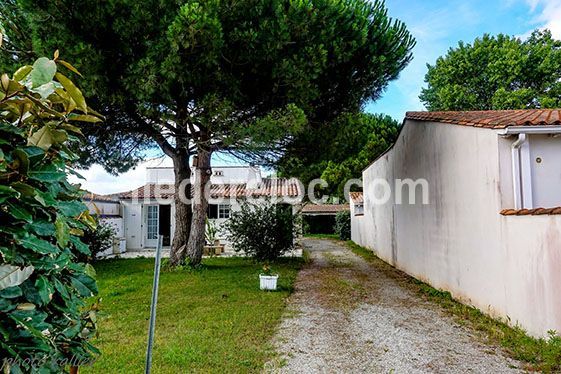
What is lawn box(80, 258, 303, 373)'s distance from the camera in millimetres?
4566

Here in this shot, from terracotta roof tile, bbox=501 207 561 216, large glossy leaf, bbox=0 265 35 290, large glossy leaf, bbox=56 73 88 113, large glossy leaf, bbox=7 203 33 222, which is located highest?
large glossy leaf, bbox=56 73 88 113

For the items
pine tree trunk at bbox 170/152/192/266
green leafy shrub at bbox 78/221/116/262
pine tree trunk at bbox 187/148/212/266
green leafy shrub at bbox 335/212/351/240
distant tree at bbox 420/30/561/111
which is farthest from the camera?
green leafy shrub at bbox 335/212/351/240

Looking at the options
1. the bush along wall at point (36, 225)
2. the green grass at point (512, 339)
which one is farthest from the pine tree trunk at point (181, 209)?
the bush along wall at point (36, 225)

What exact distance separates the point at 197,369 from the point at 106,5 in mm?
7630

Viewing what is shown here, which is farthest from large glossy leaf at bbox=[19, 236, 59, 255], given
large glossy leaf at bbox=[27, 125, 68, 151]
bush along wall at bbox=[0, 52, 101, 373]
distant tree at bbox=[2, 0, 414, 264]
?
distant tree at bbox=[2, 0, 414, 264]

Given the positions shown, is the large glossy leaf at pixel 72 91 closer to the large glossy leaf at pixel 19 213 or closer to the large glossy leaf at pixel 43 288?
the large glossy leaf at pixel 19 213

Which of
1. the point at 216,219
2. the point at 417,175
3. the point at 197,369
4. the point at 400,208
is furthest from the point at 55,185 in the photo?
the point at 216,219

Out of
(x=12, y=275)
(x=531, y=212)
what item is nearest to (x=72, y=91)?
(x=12, y=275)

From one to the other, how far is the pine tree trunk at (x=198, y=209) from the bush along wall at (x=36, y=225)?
35.4 feet

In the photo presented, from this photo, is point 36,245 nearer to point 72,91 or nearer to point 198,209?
point 72,91

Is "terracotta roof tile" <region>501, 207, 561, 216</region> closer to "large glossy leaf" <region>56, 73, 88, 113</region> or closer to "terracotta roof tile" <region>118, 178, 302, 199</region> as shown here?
"large glossy leaf" <region>56, 73, 88, 113</region>

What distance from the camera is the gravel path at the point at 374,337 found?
4590 mm

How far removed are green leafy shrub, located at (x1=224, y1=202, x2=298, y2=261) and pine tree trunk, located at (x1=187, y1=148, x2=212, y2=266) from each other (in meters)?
1.87

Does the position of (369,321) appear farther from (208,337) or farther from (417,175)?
(417,175)
